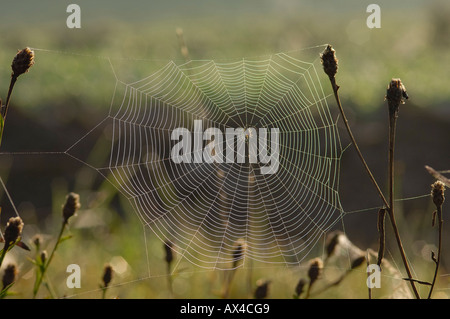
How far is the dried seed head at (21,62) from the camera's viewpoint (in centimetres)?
128

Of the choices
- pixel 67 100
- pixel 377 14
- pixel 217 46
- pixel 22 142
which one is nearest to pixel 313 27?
pixel 217 46

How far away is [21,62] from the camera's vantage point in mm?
1290

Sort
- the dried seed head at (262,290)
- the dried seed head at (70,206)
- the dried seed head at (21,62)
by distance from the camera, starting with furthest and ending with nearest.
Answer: the dried seed head at (262,290) → the dried seed head at (70,206) → the dried seed head at (21,62)

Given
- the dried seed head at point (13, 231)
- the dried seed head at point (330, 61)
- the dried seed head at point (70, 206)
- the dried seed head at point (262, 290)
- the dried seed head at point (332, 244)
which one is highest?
the dried seed head at point (330, 61)

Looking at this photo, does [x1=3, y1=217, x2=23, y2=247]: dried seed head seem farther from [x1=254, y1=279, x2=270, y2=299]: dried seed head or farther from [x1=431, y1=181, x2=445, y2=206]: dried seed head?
[x1=431, y1=181, x2=445, y2=206]: dried seed head

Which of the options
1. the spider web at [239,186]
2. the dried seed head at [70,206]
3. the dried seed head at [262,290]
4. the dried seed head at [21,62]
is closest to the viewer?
the dried seed head at [21,62]

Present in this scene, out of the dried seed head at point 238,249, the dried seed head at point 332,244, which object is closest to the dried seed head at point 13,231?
the dried seed head at point 238,249

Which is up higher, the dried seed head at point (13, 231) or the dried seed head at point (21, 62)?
the dried seed head at point (21, 62)

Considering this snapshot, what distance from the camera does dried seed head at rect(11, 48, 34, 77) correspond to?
128 cm

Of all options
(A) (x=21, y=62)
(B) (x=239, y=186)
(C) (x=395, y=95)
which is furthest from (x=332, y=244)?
(B) (x=239, y=186)

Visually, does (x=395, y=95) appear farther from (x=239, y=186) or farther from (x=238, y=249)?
(x=239, y=186)

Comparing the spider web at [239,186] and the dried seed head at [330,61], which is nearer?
the dried seed head at [330,61]

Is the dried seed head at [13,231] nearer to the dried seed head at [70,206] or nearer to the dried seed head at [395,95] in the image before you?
the dried seed head at [70,206]

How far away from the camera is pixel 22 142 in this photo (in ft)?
24.0
